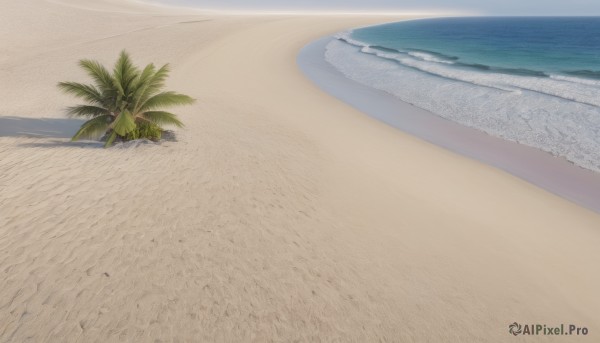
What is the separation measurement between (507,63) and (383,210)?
33.7 m

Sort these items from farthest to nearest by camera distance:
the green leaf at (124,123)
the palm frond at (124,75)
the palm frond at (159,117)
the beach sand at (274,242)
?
the palm frond at (159,117)
the palm frond at (124,75)
the green leaf at (124,123)
the beach sand at (274,242)

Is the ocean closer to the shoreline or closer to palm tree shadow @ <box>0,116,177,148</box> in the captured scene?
the shoreline

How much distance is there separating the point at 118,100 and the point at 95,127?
97cm

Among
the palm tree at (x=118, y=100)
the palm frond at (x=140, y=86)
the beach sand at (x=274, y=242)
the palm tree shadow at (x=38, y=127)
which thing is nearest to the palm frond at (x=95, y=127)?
the palm tree at (x=118, y=100)

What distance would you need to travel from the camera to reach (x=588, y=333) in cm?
485

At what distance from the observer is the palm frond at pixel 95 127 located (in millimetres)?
8883

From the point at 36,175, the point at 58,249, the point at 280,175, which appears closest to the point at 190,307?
the point at 58,249

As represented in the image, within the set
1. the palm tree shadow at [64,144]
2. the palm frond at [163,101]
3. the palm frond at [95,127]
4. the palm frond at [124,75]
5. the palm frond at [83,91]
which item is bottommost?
the palm tree shadow at [64,144]

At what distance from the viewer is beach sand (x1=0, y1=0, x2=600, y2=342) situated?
4.53 metres

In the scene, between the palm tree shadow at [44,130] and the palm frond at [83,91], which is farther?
the palm tree shadow at [44,130]

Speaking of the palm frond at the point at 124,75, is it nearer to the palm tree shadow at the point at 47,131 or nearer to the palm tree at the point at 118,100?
the palm tree at the point at 118,100

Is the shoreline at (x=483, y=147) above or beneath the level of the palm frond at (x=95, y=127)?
beneath

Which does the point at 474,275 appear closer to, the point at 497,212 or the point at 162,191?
the point at 497,212

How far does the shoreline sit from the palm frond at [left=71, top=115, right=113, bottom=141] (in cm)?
1061
